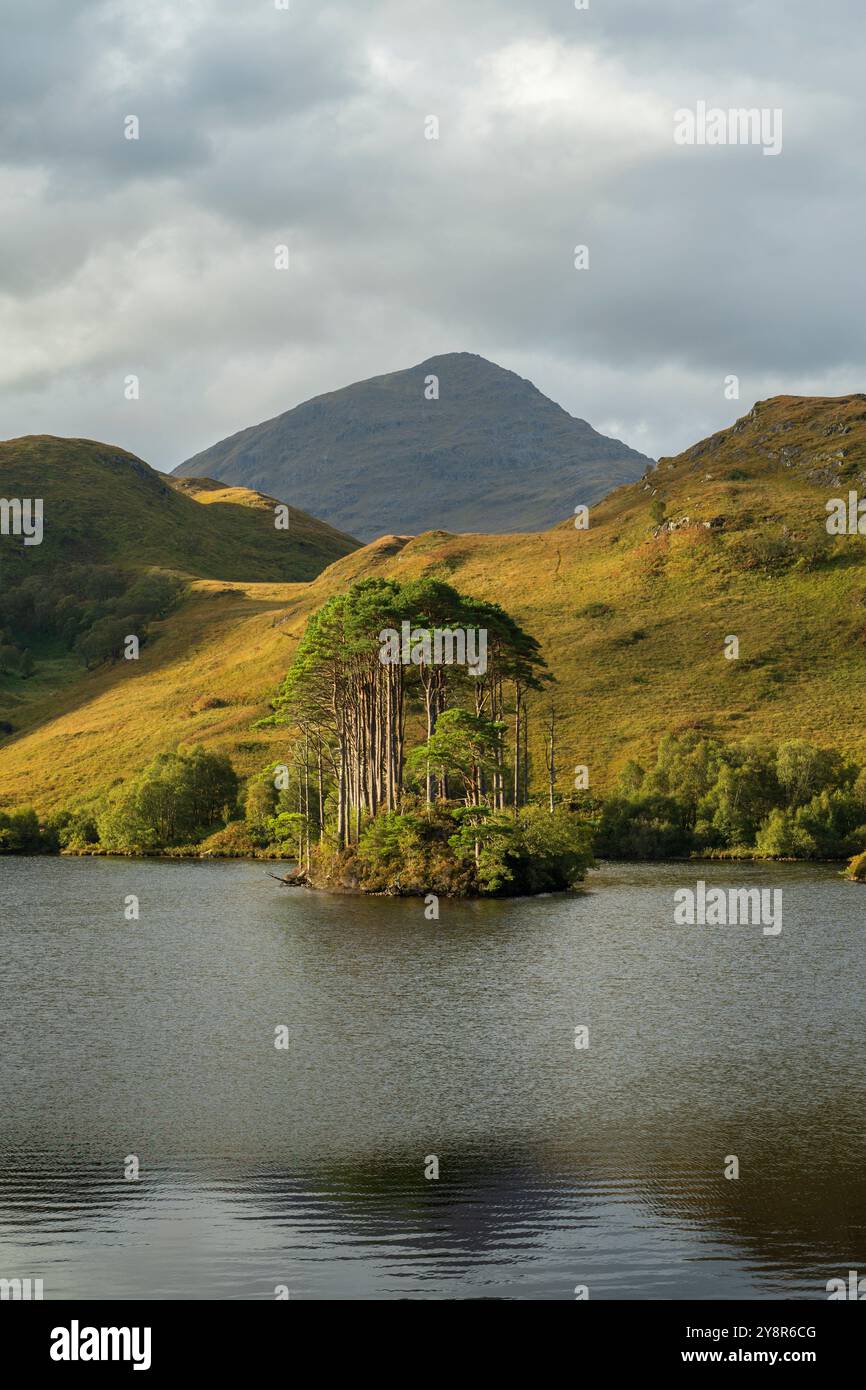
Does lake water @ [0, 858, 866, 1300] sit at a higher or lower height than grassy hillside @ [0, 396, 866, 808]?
lower

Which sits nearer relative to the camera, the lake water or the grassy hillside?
the lake water

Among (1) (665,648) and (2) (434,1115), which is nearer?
Answer: (2) (434,1115)

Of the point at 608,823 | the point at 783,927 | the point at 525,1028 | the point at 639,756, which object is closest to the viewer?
the point at 525,1028

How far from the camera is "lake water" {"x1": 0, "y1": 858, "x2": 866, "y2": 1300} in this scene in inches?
832

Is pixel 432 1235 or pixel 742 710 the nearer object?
pixel 432 1235

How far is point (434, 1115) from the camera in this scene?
3086 cm

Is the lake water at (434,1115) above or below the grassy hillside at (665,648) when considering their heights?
below

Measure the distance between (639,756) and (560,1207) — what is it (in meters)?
113

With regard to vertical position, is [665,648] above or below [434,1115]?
above

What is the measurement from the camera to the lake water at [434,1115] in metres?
21.1

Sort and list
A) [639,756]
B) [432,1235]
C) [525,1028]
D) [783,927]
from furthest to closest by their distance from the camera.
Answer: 1. [639,756]
2. [783,927]
3. [525,1028]
4. [432,1235]
